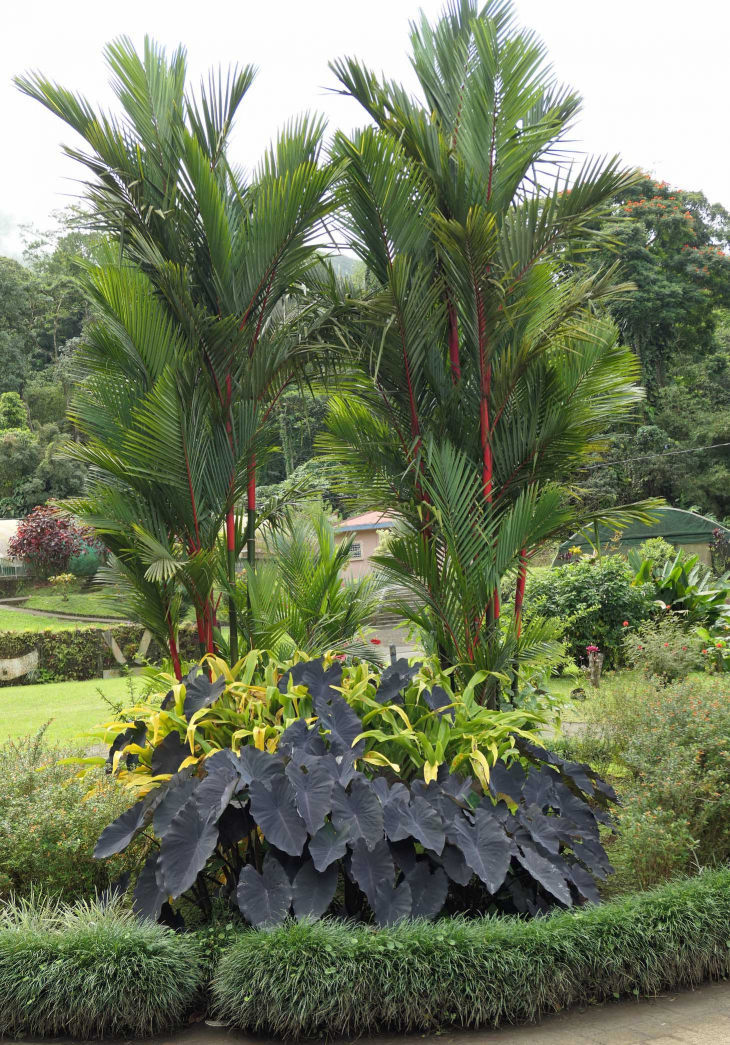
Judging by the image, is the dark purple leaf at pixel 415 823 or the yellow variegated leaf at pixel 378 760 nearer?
the dark purple leaf at pixel 415 823

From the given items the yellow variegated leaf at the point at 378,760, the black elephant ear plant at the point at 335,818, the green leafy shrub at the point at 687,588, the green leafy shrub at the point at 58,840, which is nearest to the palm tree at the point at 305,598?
the black elephant ear plant at the point at 335,818

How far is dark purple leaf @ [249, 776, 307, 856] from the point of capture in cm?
300

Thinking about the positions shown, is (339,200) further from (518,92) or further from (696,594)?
(696,594)

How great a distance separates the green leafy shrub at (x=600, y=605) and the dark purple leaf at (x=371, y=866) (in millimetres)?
8218

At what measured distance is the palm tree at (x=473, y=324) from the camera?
15.1ft

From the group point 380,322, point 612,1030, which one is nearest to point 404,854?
point 612,1030

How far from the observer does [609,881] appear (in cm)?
366

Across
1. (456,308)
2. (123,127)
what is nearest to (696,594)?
(456,308)

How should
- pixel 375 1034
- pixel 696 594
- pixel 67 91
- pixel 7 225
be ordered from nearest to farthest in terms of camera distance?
pixel 375 1034
pixel 67 91
pixel 696 594
pixel 7 225

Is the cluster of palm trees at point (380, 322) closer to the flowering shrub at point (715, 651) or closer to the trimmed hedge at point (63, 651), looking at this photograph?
the flowering shrub at point (715, 651)

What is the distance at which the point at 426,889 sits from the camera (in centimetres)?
309

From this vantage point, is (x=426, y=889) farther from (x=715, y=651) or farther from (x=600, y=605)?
(x=600, y=605)

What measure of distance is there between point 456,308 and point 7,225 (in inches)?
7744

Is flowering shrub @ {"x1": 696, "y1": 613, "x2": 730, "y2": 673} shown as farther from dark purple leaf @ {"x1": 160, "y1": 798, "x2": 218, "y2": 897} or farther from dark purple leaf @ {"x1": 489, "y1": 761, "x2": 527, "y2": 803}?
dark purple leaf @ {"x1": 160, "y1": 798, "x2": 218, "y2": 897}
